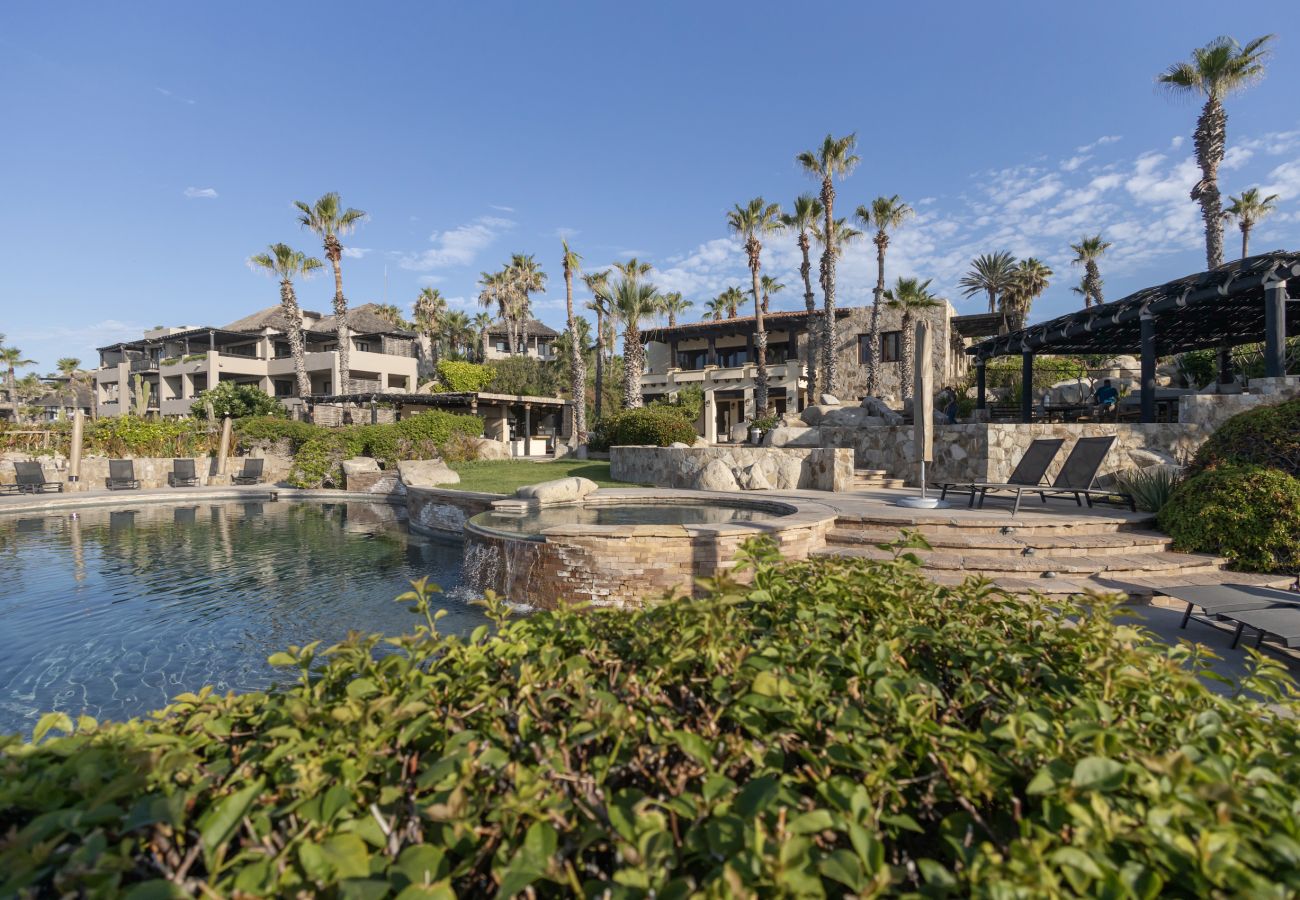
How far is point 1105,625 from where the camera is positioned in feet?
6.24

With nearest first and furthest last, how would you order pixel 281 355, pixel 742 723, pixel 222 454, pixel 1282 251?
pixel 742 723
pixel 1282 251
pixel 222 454
pixel 281 355

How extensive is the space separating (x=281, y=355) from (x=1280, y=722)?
54004 millimetres

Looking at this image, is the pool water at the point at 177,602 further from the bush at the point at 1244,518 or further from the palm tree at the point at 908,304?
the palm tree at the point at 908,304

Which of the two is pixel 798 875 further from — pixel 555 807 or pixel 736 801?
pixel 555 807

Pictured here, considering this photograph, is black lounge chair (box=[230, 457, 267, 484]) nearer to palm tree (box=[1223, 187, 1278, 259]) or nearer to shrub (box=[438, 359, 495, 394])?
shrub (box=[438, 359, 495, 394])

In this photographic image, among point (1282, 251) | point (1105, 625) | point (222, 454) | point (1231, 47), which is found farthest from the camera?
point (222, 454)

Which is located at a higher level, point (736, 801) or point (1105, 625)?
point (1105, 625)

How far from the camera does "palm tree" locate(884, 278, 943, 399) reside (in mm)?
31984

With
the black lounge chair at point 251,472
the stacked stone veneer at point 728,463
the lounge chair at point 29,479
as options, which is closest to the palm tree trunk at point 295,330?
the black lounge chair at point 251,472

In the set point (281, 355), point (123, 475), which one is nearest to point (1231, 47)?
point (123, 475)

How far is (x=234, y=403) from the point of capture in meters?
32.3

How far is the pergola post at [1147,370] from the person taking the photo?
12.6 m

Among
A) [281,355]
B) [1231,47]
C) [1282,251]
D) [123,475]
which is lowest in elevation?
[123,475]

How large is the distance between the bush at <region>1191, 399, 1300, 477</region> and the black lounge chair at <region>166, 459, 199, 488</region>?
28.8 metres
